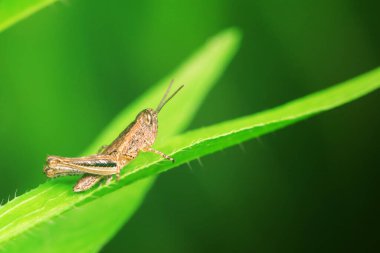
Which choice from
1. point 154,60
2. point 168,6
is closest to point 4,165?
point 154,60

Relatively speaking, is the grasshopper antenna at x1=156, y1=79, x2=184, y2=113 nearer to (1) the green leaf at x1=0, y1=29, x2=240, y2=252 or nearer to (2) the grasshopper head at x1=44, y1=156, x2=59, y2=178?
(1) the green leaf at x1=0, y1=29, x2=240, y2=252

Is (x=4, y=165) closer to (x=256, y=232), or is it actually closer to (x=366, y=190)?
(x=256, y=232)

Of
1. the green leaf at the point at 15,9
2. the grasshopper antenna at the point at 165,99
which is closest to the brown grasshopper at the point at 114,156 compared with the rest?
the grasshopper antenna at the point at 165,99

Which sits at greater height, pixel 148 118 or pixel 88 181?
pixel 148 118

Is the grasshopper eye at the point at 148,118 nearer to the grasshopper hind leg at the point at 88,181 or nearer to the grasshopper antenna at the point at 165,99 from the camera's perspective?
the grasshopper antenna at the point at 165,99

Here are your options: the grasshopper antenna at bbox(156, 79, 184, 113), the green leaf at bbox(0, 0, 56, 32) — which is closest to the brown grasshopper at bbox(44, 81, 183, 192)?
the grasshopper antenna at bbox(156, 79, 184, 113)

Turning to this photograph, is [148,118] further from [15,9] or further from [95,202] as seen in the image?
[15,9]

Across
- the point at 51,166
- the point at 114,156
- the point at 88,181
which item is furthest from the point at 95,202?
the point at 114,156
